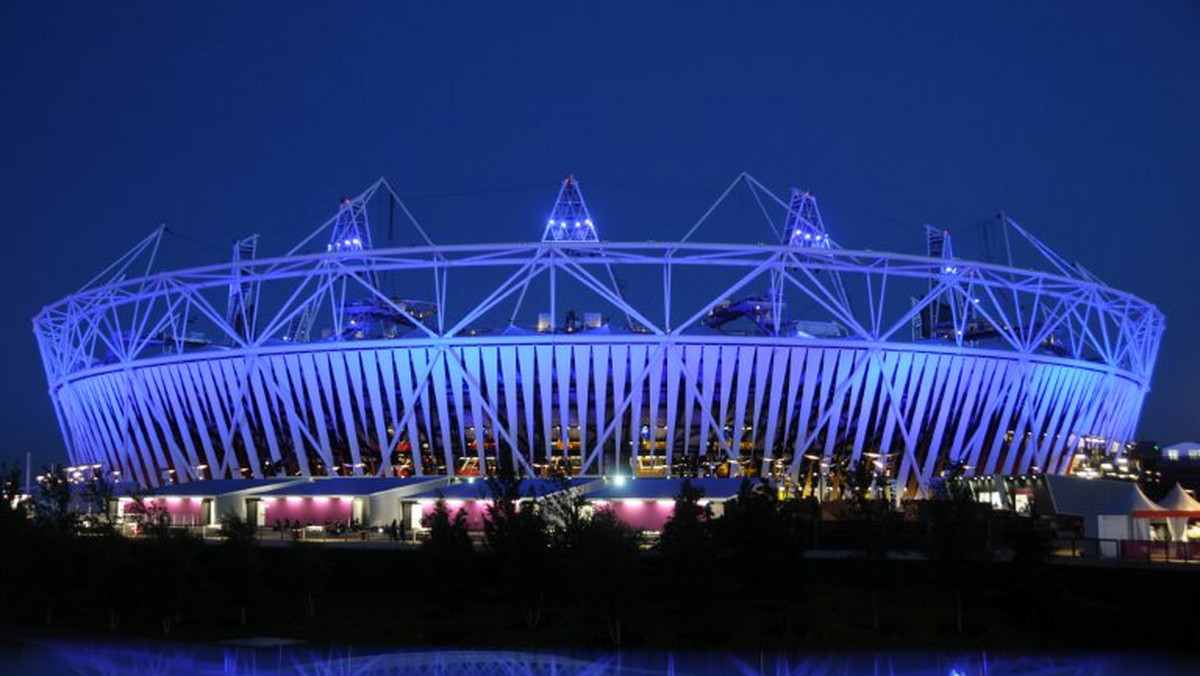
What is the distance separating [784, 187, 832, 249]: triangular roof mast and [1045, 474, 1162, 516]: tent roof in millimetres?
35324

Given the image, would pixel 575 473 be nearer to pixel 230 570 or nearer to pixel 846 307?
pixel 846 307

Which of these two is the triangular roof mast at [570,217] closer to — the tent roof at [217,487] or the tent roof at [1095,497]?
the tent roof at [217,487]

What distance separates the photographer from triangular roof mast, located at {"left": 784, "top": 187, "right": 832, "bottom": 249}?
8500 cm

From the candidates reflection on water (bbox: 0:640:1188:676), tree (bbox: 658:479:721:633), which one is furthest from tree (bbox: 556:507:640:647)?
reflection on water (bbox: 0:640:1188:676)

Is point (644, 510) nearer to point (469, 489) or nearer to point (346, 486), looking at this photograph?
point (469, 489)

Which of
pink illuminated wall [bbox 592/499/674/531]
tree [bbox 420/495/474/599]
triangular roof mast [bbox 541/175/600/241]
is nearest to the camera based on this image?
tree [bbox 420/495/474/599]

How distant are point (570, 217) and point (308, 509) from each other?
31097 mm

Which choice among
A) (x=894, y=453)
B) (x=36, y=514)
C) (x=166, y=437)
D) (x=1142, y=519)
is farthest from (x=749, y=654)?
(x=166, y=437)

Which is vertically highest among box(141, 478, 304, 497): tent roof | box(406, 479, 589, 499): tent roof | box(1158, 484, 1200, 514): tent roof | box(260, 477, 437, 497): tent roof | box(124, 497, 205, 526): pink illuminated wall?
box(1158, 484, 1200, 514): tent roof

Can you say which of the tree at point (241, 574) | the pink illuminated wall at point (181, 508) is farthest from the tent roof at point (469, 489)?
the tree at point (241, 574)

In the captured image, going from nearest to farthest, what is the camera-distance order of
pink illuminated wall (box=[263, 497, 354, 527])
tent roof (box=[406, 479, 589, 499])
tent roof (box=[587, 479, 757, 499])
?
tent roof (box=[406, 479, 589, 499]) → tent roof (box=[587, 479, 757, 499]) → pink illuminated wall (box=[263, 497, 354, 527])

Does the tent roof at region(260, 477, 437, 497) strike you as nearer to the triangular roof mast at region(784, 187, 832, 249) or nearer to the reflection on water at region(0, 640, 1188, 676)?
the reflection on water at region(0, 640, 1188, 676)

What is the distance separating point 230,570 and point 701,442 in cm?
3443

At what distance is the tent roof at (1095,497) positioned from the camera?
45.7 metres
